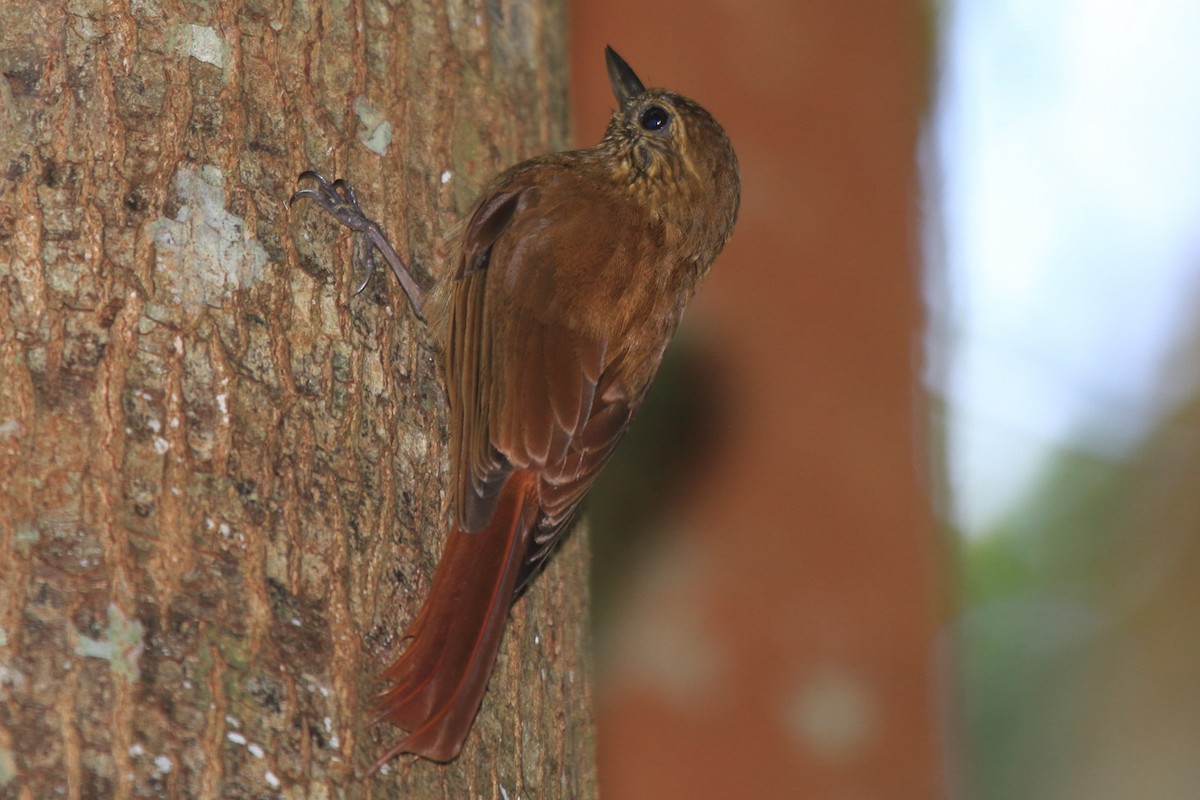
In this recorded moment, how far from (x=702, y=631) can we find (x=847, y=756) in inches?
20.0

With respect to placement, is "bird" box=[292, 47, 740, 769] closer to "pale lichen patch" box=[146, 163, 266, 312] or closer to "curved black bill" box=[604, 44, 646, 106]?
"curved black bill" box=[604, 44, 646, 106]

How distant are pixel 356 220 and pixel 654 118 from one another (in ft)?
4.39

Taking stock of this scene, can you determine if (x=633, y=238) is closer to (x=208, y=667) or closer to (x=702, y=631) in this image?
(x=702, y=631)

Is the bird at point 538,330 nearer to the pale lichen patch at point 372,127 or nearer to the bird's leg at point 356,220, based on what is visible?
the bird's leg at point 356,220

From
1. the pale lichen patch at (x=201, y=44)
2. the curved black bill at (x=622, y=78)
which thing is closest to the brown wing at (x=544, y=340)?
the curved black bill at (x=622, y=78)

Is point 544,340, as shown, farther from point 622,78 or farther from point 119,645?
point 119,645

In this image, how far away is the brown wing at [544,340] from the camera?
249 centimetres

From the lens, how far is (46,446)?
1768 millimetres

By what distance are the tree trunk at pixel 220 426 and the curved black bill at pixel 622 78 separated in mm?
983

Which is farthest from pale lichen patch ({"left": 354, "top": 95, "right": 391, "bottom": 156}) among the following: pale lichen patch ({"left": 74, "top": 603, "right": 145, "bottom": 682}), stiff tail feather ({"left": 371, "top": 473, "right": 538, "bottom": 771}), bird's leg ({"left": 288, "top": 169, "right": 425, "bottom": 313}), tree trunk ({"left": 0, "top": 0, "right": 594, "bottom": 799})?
pale lichen patch ({"left": 74, "top": 603, "right": 145, "bottom": 682})

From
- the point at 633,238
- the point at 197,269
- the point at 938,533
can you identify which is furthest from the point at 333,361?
the point at 938,533

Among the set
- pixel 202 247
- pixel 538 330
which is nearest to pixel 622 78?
pixel 538 330

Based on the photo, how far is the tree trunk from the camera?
1.68m

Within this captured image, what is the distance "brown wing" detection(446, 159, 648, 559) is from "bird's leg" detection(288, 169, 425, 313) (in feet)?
0.79
